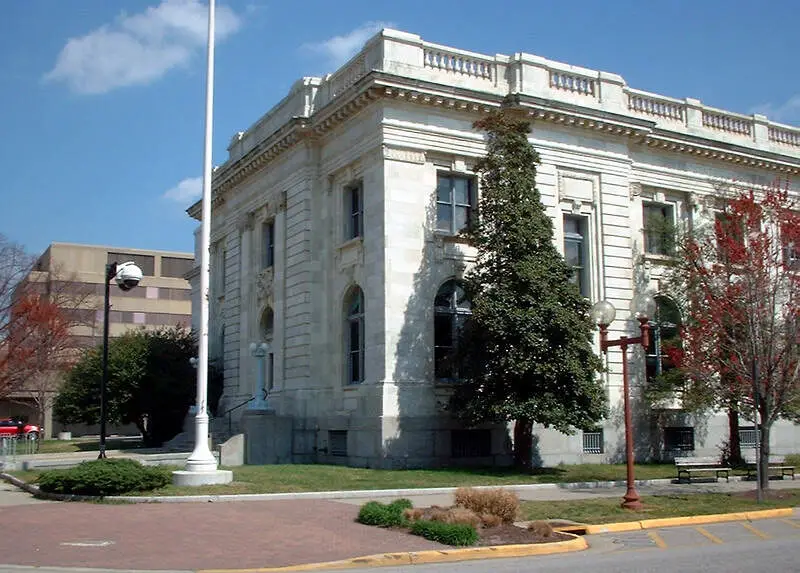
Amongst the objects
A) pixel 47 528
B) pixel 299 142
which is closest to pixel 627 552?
pixel 47 528

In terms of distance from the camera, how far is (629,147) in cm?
3438

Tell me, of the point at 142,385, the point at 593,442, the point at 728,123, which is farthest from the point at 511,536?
the point at 142,385

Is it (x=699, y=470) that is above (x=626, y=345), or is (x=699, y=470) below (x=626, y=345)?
below

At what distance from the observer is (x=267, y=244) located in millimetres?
38094

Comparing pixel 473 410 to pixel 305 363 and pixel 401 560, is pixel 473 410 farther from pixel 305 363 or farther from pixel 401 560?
pixel 401 560

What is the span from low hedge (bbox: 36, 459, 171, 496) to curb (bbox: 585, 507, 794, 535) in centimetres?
958

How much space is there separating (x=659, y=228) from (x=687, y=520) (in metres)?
18.6

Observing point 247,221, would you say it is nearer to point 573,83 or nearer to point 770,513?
point 573,83

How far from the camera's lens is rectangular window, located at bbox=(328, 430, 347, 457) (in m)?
30.0

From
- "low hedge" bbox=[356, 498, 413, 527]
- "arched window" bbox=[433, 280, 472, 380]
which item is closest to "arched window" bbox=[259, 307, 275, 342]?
"arched window" bbox=[433, 280, 472, 380]

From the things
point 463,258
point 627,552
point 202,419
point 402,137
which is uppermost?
point 402,137

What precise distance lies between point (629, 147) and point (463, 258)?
921 cm

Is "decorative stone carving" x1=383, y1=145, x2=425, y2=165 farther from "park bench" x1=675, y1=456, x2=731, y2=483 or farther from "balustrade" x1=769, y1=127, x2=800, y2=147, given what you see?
"balustrade" x1=769, y1=127, x2=800, y2=147

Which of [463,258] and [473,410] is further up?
[463,258]
